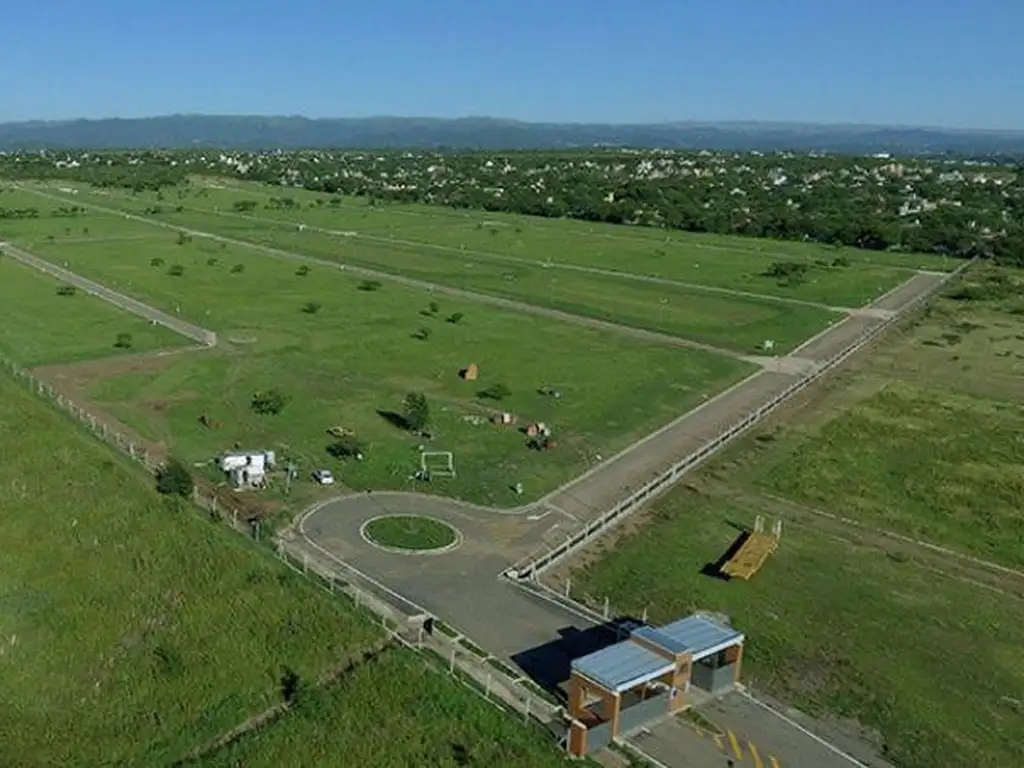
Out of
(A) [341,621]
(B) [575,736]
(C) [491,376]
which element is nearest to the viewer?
(B) [575,736]

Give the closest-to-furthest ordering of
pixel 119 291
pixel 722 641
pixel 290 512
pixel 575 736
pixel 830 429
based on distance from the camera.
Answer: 1. pixel 575 736
2. pixel 722 641
3. pixel 290 512
4. pixel 830 429
5. pixel 119 291

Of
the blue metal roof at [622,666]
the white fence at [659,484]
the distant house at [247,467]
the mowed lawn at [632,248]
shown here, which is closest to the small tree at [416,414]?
the distant house at [247,467]

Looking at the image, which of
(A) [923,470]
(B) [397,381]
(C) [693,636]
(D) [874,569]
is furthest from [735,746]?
(B) [397,381]

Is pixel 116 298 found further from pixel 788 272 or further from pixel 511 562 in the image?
pixel 788 272

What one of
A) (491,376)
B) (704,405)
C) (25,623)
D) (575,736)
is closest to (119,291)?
(491,376)

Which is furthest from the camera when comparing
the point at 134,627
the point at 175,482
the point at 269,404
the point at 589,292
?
the point at 589,292

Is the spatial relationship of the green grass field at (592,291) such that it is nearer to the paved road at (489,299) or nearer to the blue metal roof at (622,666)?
→ the paved road at (489,299)

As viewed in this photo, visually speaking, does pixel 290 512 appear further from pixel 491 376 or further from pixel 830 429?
pixel 830 429

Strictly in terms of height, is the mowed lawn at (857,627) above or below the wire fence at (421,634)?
below
